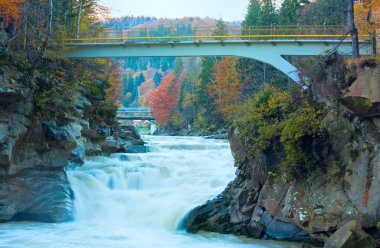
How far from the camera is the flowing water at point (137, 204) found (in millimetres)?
14281

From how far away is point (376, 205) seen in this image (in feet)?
40.5

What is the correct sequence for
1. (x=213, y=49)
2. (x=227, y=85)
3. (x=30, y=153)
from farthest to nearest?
(x=227, y=85), (x=213, y=49), (x=30, y=153)

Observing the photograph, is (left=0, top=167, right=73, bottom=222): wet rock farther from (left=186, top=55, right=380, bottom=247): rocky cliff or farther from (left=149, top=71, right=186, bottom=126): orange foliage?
(left=149, top=71, right=186, bottom=126): orange foliage

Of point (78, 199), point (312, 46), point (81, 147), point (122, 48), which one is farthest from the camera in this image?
point (122, 48)

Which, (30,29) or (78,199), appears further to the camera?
(30,29)

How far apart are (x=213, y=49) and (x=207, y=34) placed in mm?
990

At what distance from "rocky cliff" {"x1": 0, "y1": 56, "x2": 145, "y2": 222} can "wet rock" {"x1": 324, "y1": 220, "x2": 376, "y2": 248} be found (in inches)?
400

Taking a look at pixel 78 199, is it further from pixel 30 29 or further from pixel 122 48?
pixel 122 48

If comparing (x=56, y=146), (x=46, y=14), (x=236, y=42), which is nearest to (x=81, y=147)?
(x=56, y=146)

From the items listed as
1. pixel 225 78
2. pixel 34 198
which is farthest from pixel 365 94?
pixel 225 78

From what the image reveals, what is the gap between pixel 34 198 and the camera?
1759 cm

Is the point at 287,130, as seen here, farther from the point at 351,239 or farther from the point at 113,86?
the point at 113,86

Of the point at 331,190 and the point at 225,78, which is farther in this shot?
the point at 225,78

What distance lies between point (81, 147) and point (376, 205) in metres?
14.4
